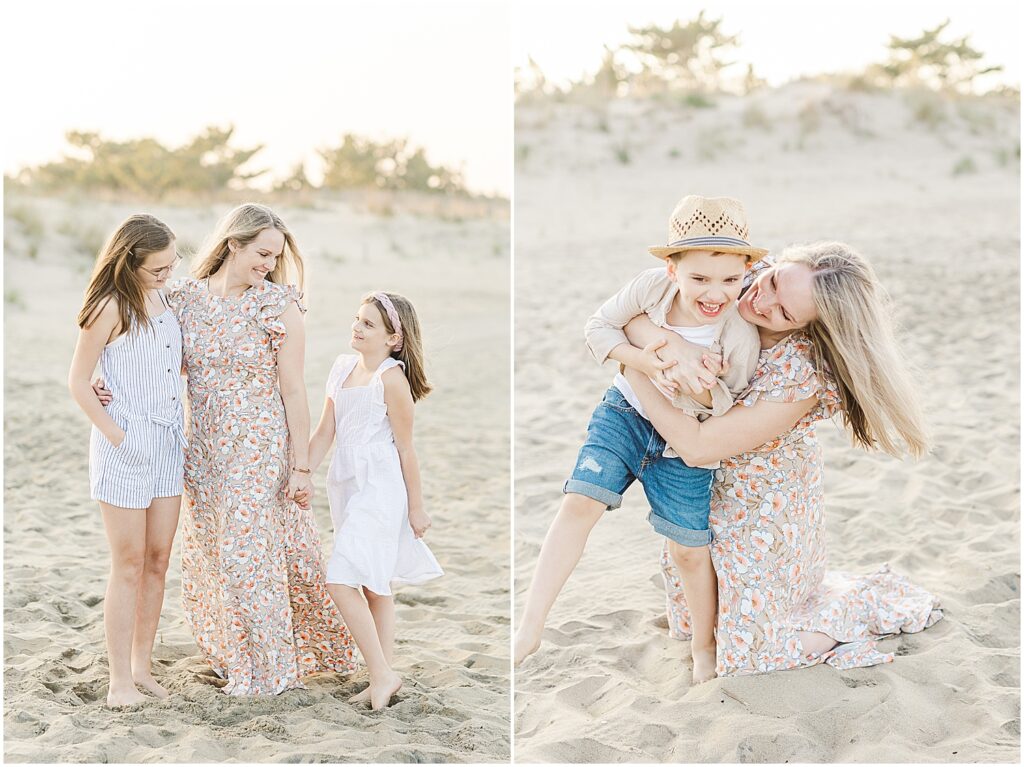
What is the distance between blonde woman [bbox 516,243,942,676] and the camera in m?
3.35

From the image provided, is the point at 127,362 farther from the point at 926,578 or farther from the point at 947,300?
the point at 947,300

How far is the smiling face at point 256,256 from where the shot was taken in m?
3.59

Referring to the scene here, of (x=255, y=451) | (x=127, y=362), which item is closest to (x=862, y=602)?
(x=255, y=451)

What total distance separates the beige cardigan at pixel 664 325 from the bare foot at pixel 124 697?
1948mm

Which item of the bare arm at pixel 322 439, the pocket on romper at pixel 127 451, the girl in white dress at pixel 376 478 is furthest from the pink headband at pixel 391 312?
the pocket on romper at pixel 127 451

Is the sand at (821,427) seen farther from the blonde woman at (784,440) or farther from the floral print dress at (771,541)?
the blonde woman at (784,440)

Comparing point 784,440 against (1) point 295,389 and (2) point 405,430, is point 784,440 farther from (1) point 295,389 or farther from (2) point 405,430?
(1) point 295,389

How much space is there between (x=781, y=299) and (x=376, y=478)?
4.92 feet

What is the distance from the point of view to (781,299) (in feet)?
11.0

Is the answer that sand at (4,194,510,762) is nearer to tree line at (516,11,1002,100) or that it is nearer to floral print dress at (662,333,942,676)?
floral print dress at (662,333,942,676)

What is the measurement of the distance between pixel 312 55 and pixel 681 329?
16.4 m

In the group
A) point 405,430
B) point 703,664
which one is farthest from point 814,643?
point 405,430

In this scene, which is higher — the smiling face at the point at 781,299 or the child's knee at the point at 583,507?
the smiling face at the point at 781,299

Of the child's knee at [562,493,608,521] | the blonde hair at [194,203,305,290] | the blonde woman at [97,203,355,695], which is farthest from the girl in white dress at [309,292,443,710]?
the child's knee at [562,493,608,521]
